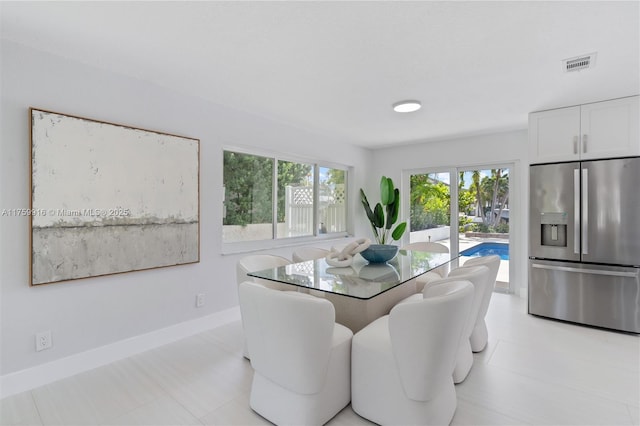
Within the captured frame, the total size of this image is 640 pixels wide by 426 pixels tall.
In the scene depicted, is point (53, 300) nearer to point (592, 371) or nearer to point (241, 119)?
point (241, 119)

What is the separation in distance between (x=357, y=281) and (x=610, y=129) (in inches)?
128

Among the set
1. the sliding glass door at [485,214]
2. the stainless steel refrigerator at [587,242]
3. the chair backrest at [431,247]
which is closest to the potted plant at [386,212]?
the sliding glass door at [485,214]

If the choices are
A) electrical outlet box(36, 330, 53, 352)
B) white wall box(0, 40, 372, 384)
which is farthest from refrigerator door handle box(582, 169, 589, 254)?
electrical outlet box(36, 330, 53, 352)

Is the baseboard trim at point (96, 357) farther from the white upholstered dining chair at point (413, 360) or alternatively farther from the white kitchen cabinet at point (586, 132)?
the white kitchen cabinet at point (586, 132)

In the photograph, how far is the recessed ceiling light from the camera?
311 cm

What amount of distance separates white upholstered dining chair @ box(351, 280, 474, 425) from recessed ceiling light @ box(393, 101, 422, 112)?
2.06m

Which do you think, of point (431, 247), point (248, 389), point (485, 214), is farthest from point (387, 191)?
point (248, 389)

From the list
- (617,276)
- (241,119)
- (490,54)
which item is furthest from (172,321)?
(617,276)

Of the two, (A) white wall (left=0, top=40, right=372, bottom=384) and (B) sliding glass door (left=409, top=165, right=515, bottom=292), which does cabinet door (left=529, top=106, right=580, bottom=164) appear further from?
(A) white wall (left=0, top=40, right=372, bottom=384)

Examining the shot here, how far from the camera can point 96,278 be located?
2.41 metres

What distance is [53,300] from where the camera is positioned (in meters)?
2.21

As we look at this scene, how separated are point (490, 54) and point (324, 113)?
5.95 feet

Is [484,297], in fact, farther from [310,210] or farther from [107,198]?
[107,198]

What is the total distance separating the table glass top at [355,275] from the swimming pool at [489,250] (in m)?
2.28
